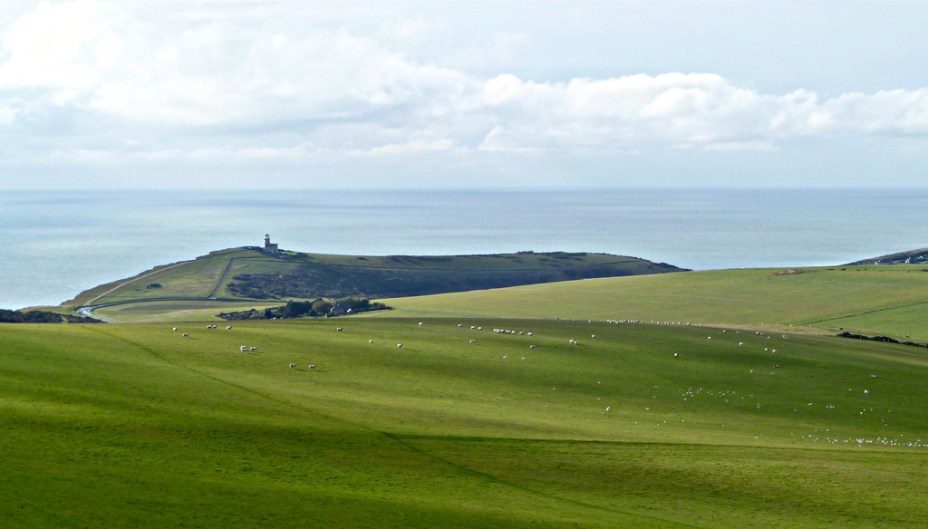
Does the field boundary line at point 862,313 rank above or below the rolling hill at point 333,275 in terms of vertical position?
below

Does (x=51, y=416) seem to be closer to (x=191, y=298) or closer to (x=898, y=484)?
(x=898, y=484)

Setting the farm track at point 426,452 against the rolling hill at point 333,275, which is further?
the rolling hill at point 333,275

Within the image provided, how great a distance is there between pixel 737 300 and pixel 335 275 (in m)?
73.9

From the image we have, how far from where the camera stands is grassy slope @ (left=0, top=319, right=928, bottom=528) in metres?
28.9

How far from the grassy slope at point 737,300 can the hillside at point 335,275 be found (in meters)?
33.1

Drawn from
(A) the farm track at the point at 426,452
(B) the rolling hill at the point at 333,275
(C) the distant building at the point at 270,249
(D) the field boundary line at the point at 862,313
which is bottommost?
(A) the farm track at the point at 426,452

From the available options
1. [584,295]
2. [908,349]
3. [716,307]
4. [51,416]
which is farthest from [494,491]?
[584,295]

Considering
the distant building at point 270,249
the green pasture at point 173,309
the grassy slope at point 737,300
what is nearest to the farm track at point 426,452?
the grassy slope at point 737,300

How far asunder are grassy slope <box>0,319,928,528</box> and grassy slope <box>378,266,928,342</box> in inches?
1452

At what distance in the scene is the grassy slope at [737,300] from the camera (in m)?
99.9

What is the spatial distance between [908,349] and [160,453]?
63.4m

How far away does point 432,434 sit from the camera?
38375mm

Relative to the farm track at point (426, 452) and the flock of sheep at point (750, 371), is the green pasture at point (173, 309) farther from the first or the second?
the farm track at point (426, 452)

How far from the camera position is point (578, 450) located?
38.2 m
